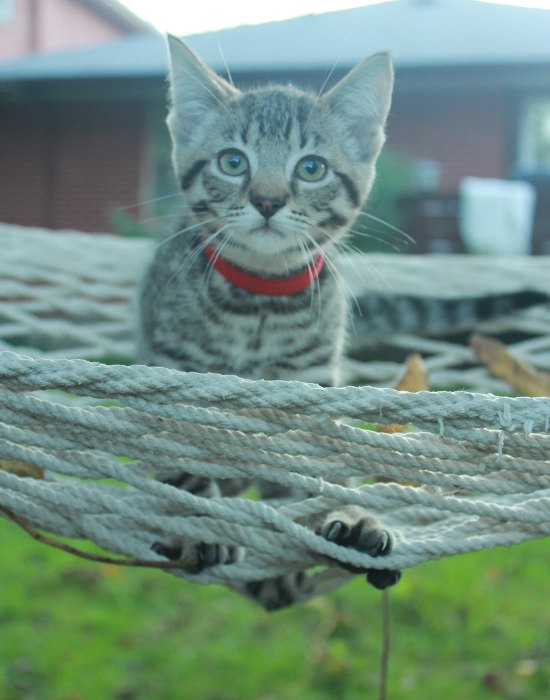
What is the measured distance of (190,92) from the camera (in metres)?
1.14

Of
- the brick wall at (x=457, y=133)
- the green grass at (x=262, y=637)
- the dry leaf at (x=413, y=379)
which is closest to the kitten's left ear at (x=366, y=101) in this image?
the dry leaf at (x=413, y=379)

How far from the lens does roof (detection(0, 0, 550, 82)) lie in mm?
1522

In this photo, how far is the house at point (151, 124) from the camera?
10.6ft

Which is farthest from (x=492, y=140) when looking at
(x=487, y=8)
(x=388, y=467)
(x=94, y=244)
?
(x=388, y=467)

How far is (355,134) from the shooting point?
1147 millimetres

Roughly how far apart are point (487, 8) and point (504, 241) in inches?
58.7

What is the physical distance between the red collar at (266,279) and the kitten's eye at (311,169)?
112mm

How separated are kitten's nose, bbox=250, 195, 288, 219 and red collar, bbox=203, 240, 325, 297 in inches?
4.9

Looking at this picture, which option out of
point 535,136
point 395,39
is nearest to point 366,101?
point 395,39

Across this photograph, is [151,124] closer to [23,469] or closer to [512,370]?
[512,370]

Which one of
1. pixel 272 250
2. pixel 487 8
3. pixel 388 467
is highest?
pixel 487 8

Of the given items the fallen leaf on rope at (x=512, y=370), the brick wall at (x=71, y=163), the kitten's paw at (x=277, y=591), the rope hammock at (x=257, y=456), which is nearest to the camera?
the rope hammock at (x=257, y=456)

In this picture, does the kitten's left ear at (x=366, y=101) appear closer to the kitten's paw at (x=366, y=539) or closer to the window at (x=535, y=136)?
the kitten's paw at (x=366, y=539)

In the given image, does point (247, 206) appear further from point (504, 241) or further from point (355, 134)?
point (504, 241)
